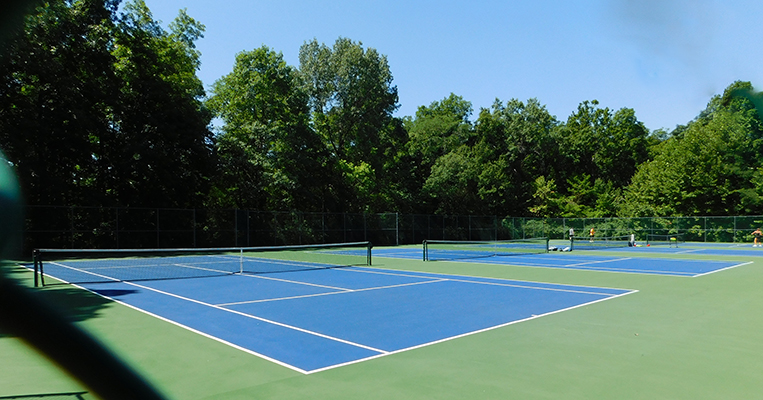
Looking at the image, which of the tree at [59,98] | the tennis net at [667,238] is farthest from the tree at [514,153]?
the tree at [59,98]

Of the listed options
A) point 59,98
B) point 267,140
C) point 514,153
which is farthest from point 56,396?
point 514,153

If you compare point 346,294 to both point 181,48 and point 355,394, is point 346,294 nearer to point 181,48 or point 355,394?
point 355,394

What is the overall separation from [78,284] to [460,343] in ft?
34.6

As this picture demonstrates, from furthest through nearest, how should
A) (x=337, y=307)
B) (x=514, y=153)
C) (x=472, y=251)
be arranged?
(x=514, y=153) → (x=472, y=251) → (x=337, y=307)

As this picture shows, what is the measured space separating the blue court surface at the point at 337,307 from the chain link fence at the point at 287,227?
14.8m

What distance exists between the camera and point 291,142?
37.8 meters

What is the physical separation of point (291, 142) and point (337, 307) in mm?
29060

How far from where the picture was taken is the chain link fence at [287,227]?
1020 inches

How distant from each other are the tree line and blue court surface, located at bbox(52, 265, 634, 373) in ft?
60.9

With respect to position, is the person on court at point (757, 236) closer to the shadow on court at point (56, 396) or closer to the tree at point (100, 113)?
the tree at point (100, 113)

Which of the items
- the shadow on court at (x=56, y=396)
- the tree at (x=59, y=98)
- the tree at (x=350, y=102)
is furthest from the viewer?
the tree at (x=350, y=102)

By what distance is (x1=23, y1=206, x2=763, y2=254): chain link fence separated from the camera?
25906 mm

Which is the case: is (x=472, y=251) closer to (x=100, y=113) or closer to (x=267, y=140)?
(x=267, y=140)

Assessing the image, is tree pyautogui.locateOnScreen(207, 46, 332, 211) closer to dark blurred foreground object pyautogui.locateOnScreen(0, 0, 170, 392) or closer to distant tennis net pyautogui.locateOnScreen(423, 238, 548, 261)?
distant tennis net pyautogui.locateOnScreen(423, 238, 548, 261)
